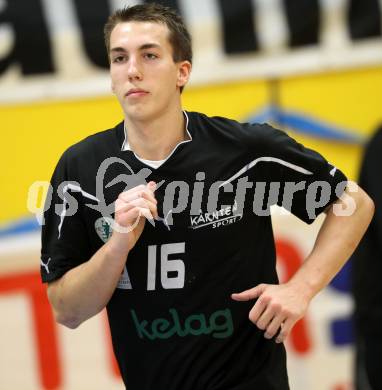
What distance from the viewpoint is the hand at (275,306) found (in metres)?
2.14

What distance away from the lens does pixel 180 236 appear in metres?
2.29

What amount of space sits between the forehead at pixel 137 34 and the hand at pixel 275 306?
2.41 feet

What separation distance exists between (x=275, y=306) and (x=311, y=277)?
0.20m

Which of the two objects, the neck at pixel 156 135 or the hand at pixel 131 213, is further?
the neck at pixel 156 135

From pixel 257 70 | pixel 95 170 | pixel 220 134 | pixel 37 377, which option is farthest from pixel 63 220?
pixel 257 70

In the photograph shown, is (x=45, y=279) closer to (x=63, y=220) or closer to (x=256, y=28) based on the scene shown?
(x=63, y=220)

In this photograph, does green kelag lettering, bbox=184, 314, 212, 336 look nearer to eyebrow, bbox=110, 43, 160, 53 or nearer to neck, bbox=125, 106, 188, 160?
neck, bbox=125, 106, 188, 160

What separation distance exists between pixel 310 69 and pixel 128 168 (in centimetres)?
237

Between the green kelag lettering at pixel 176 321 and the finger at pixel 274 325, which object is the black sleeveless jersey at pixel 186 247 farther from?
the finger at pixel 274 325

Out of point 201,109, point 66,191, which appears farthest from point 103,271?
point 201,109

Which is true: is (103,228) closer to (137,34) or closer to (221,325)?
(221,325)

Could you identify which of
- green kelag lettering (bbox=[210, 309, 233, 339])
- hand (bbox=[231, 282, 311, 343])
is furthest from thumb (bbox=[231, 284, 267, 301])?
green kelag lettering (bbox=[210, 309, 233, 339])

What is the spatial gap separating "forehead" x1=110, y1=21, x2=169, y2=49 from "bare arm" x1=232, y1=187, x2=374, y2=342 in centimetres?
73

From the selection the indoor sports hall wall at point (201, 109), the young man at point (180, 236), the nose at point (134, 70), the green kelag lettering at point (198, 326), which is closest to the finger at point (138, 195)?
the young man at point (180, 236)
